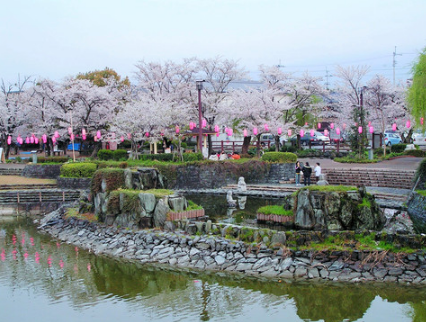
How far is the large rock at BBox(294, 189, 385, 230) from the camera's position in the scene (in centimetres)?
A: 1694

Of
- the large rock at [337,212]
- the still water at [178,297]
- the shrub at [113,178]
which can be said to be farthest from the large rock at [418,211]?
the shrub at [113,178]

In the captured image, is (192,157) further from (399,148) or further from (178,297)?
(178,297)

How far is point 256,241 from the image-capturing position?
15.8 meters

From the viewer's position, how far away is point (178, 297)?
13.9m

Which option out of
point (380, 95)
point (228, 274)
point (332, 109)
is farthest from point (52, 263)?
point (332, 109)

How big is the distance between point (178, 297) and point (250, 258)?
108 inches

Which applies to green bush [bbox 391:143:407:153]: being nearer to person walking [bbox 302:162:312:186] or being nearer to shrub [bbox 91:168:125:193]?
person walking [bbox 302:162:312:186]

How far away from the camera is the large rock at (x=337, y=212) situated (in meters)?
16.9

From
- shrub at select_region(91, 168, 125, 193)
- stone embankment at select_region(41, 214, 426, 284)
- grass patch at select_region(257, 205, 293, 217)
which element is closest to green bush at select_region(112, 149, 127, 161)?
shrub at select_region(91, 168, 125, 193)

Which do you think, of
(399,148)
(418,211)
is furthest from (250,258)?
(399,148)

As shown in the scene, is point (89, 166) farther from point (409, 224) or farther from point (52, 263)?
point (409, 224)

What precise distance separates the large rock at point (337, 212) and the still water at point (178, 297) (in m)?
3.68

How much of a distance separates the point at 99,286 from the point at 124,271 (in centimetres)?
132

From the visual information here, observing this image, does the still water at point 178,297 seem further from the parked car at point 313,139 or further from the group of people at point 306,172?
the parked car at point 313,139
